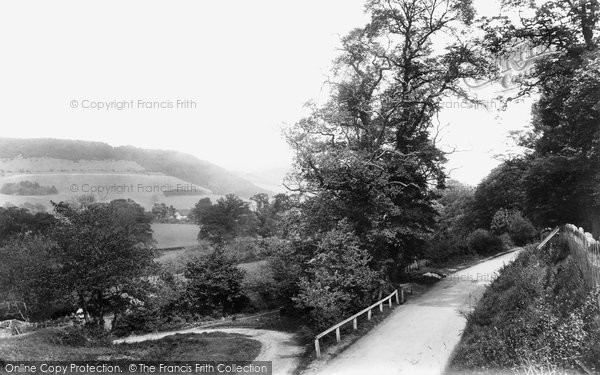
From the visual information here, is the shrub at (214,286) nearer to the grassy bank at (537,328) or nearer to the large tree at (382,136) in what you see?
the large tree at (382,136)

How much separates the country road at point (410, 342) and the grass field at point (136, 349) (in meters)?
5.48

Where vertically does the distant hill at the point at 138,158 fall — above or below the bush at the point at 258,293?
above

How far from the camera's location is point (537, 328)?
7906 mm

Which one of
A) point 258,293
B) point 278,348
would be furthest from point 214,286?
point 278,348

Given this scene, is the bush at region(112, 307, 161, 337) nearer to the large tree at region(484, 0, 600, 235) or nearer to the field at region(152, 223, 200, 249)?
the large tree at region(484, 0, 600, 235)

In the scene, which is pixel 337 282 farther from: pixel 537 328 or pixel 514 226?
pixel 514 226

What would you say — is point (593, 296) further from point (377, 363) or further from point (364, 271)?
point (364, 271)

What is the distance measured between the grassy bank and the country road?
3.21ft

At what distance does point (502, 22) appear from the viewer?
16.4m

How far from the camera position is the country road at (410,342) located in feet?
35.2

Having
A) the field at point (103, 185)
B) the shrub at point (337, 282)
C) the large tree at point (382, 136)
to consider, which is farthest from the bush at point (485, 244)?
the field at point (103, 185)

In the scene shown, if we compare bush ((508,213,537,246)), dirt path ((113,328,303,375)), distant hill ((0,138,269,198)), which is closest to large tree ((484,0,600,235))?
dirt path ((113,328,303,375))

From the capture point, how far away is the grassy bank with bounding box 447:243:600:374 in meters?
6.17

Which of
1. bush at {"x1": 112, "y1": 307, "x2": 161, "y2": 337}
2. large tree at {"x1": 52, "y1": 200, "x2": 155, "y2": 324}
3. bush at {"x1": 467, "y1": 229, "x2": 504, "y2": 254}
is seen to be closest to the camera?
large tree at {"x1": 52, "y1": 200, "x2": 155, "y2": 324}
